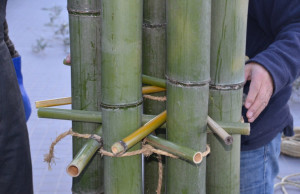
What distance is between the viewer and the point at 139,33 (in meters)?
0.85

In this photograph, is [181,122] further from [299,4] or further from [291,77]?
[299,4]

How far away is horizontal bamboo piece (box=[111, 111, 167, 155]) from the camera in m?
0.82

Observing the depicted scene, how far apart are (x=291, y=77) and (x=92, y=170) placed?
0.52 metres

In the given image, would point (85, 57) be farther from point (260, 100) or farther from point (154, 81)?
point (260, 100)

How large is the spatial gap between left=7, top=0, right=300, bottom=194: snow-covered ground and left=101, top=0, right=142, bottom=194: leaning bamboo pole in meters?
0.49

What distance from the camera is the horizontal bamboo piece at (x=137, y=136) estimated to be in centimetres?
82

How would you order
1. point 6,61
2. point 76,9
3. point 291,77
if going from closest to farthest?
point 76,9
point 291,77
point 6,61

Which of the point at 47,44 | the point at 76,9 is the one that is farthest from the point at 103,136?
the point at 47,44

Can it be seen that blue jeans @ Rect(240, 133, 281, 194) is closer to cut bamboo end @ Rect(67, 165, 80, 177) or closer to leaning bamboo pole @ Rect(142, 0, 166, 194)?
leaning bamboo pole @ Rect(142, 0, 166, 194)

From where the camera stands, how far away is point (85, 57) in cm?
99

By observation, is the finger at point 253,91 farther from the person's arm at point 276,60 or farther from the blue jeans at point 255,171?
the blue jeans at point 255,171

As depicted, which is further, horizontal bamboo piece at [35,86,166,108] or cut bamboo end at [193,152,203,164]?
horizontal bamboo piece at [35,86,166,108]

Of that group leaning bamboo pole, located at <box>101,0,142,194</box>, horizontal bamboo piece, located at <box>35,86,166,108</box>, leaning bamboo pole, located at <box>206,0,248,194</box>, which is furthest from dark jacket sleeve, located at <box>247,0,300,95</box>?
leaning bamboo pole, located at <box>101,0,142,194</box>

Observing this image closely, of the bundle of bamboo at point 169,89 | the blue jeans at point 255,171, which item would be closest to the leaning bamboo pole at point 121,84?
the bundle of bamboo at point 169,89
